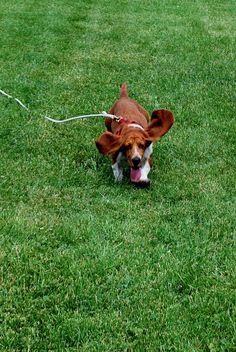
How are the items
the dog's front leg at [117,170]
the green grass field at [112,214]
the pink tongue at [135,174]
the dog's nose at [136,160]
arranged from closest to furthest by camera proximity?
the green grass field at [112,214] < the dog's nose at [136,160] < the pink tongue at [135,174] < the dog's front leg at [117,170]

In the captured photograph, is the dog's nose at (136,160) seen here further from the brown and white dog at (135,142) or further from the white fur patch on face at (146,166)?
the white fur patch on face at (146,166)

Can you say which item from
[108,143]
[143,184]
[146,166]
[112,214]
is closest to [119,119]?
[108,143]

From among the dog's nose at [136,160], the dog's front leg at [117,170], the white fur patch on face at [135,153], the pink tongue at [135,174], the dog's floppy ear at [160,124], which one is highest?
the dog's floppy ear at [160,124]

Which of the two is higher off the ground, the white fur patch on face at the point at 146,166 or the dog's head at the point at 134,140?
the dog's head at the point at 134,140

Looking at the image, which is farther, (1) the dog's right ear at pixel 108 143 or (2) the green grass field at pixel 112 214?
(1) the dog's right ear at pixel 108 143

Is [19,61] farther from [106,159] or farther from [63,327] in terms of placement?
[63,327]

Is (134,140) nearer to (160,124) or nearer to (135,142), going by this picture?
(135,142)

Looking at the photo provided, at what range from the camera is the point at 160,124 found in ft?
16.6

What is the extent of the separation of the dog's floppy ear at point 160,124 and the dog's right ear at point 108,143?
0.30 metres

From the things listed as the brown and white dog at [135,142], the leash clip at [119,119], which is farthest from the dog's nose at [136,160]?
the leash clip at [119,119]

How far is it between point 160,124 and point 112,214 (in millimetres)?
991

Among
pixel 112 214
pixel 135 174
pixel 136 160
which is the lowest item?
pixel 112 214

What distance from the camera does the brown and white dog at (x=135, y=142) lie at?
16.0 ft

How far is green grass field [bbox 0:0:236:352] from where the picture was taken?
3330 mm
